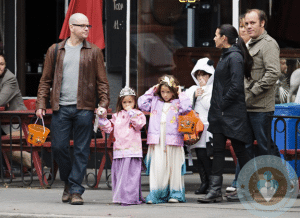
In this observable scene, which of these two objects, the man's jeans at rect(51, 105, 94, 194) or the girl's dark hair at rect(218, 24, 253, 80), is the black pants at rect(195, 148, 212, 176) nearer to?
the girl's dark hair at rect(218, 24, 253, 80)

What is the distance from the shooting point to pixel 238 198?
337 inches

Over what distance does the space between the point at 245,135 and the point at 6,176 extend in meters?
4.64

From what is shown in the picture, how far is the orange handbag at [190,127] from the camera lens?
8.30 metres

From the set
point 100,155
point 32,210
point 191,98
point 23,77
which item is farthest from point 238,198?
point 23,77

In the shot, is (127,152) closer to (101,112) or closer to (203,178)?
(101,112)

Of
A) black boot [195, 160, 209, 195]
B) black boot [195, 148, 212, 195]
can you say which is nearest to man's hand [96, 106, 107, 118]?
black boot [195, 148, 212, 195]

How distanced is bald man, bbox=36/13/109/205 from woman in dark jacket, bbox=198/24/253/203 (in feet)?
4.35

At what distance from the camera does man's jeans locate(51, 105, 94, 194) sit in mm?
8289

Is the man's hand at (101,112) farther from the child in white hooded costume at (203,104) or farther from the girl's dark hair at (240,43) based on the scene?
the girl's dark hair at (240,43)

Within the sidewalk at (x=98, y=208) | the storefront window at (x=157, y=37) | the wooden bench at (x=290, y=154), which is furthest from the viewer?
the storefront window at (x=157, y=37)

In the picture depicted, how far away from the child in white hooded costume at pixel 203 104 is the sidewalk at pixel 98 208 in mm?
362

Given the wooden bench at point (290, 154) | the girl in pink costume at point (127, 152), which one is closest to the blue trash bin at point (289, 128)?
the wooden bench at point (290, 154)

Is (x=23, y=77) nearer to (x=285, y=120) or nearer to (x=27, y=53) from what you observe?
(x=27, y=53)

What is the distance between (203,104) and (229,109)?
931 mm
